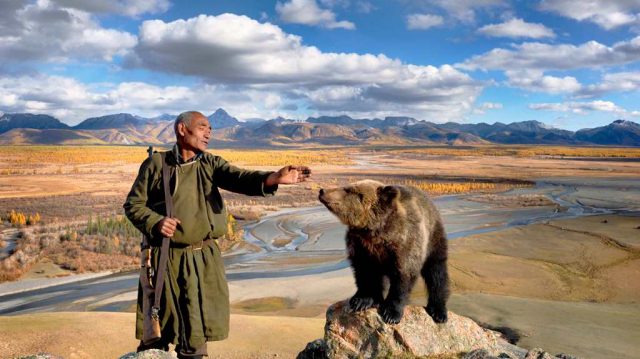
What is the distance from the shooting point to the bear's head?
4898mm

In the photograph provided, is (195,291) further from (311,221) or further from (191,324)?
(311,221)

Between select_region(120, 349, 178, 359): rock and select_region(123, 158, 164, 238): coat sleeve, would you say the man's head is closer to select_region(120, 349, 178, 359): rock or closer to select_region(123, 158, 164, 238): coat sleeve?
select_region(123, 158, 164, 238): coat sleeve

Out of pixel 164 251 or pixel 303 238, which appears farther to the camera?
pixel 303 238

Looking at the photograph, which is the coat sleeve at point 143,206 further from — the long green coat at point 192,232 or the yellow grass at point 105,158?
the yellow grass at point 105,158

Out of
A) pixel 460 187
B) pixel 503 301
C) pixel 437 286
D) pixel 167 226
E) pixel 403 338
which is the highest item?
pixel 167 226

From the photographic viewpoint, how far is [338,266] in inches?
777

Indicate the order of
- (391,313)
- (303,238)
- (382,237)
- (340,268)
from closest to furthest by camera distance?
1. (382,237)
2. (391,313)
3. (340,268)
4. (303,238)

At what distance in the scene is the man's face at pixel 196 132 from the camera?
14.8 ft

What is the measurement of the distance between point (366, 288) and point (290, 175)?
1.88m

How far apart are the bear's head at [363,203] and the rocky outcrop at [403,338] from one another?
4.05 ft

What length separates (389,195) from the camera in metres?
4.99

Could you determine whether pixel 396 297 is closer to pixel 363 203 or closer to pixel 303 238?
pixel 363 203

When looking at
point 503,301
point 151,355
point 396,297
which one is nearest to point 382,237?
point 396,297

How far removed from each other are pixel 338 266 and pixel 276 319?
8.26 m
